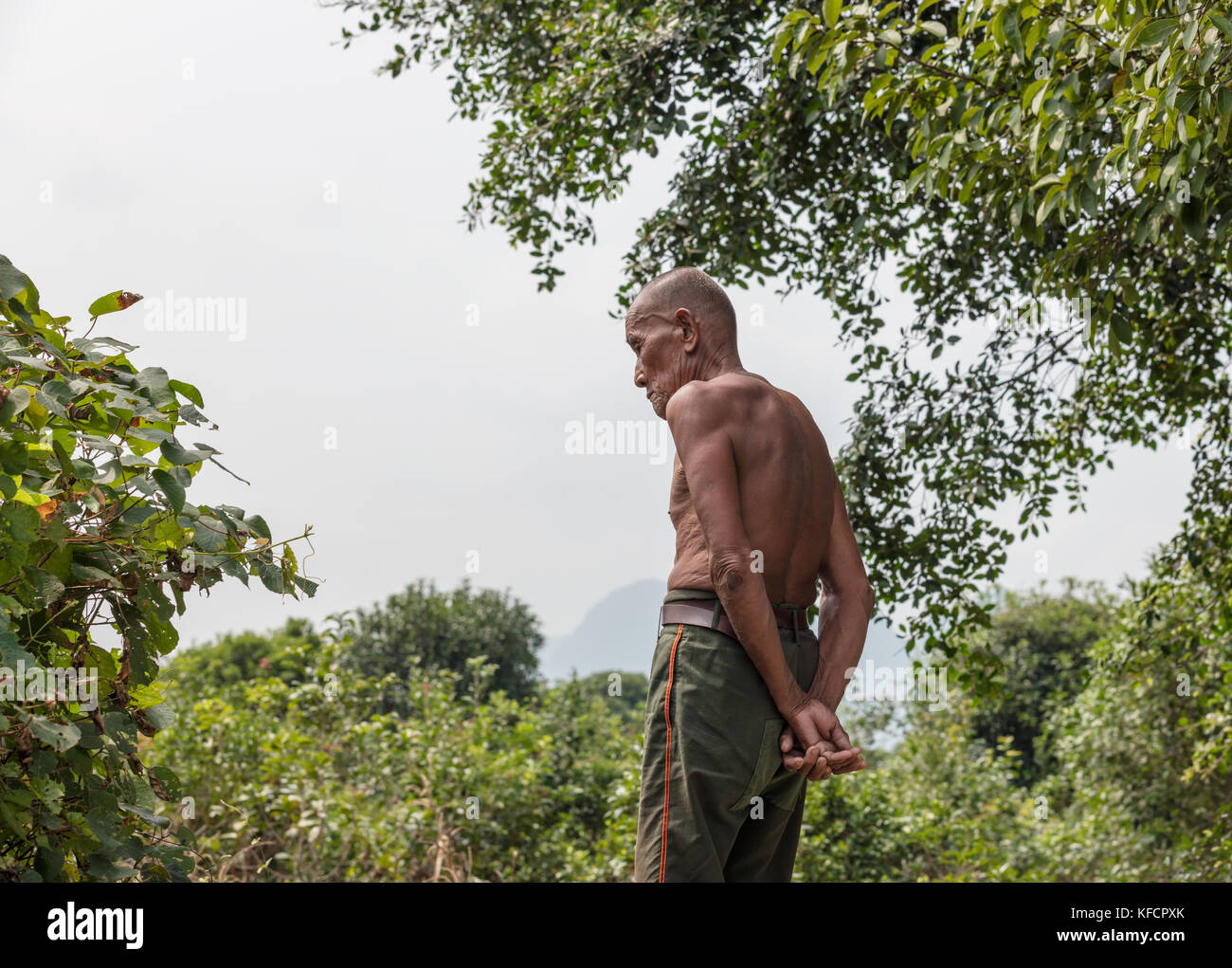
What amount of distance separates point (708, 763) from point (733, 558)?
1.29 ft

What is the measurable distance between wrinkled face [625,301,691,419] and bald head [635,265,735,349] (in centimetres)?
2

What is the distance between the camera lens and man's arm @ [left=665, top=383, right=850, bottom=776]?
84.0 inches

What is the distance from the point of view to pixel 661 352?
2.46m

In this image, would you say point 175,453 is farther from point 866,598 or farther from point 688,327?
point 866,598

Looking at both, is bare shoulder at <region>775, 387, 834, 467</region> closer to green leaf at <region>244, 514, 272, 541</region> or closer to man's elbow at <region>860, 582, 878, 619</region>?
man's elbow at <region>860, 582, 878, 619</region>

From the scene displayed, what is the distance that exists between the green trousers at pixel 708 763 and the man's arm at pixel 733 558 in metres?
0.05

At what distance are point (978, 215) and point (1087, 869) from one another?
21.0 feet

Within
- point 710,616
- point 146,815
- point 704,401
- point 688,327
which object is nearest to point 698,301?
point 688,327

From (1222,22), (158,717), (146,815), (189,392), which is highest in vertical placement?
(1222,22)

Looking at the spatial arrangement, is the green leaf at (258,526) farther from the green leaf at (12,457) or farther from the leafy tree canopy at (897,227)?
the leafy tree canopy at (897,227)

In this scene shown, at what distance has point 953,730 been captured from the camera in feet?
36.1

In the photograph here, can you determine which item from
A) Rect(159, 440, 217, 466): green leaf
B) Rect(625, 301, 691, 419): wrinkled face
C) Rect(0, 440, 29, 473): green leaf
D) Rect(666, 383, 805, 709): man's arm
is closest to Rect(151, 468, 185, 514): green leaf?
Rect(159, 440, 217, 466): green leaf

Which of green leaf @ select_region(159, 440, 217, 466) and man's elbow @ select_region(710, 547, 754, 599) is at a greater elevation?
green leaf @ select_region(159, 440, 217, 466)
